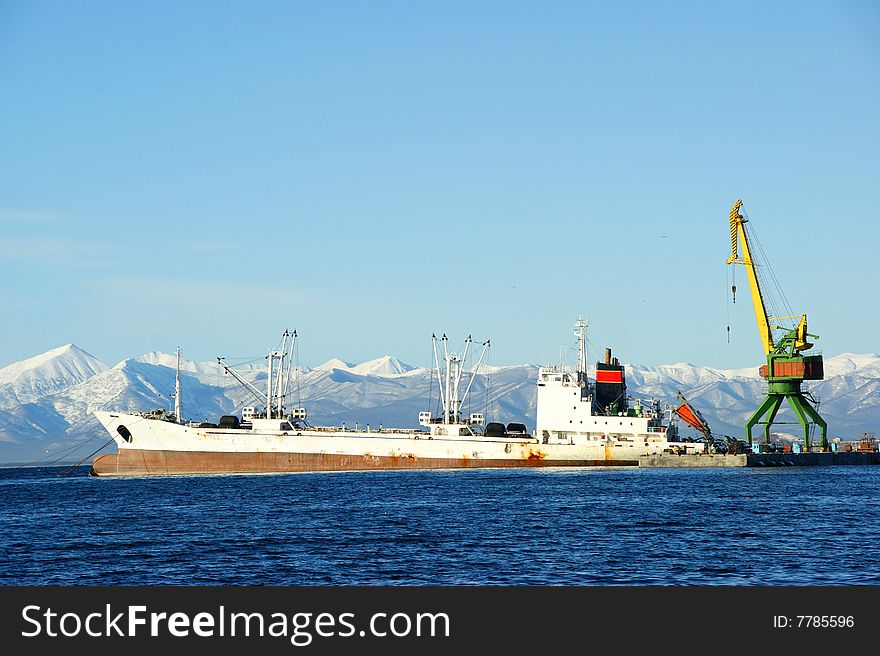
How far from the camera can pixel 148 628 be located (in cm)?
2688

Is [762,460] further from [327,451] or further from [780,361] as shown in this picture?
[327,451]

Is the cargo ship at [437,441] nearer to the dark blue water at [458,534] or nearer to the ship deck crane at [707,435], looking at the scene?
the ship deck crane at [707,435]

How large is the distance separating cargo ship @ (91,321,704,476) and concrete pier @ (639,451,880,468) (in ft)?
4.15

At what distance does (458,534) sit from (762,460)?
68241 mm

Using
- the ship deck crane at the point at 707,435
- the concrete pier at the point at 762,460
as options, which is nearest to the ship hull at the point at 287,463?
the concrete pier at the point at 762,460

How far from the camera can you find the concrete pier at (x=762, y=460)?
106062 mm

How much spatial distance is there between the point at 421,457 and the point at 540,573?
226ft

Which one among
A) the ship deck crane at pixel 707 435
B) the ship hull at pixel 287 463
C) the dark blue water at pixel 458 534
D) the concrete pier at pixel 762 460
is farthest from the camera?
the ship deck crane at pixel 707 435

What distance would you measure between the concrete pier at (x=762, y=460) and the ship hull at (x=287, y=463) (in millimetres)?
2763

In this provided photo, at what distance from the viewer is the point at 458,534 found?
5122 centimetres

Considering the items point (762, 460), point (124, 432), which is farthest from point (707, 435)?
point (124, 432)

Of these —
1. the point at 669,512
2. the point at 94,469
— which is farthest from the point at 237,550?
the point at 94,469

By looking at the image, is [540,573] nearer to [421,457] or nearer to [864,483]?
[864,483]

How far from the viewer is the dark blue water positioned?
3997 centimetres
